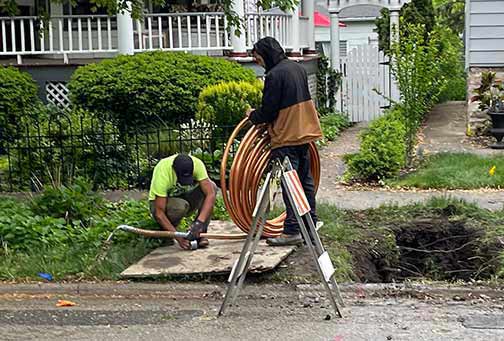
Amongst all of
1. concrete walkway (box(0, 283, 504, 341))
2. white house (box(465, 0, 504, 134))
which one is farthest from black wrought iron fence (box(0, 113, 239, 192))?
white house (box(465, 0, 504, 134))

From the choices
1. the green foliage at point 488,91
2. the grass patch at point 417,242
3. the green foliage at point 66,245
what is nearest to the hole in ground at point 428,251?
the grass patch at point 417,242

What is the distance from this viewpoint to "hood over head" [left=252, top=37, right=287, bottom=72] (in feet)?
25.6

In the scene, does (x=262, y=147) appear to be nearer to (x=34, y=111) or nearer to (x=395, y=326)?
(x=395, y=326)

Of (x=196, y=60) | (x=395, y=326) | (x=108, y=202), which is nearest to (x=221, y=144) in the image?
(x=108, y=202)

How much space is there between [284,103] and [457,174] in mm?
4741

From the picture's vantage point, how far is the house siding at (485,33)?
16.0 metres

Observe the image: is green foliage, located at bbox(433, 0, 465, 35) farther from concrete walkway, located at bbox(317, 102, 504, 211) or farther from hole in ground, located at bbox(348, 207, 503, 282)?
hole in ground, located at bbox(348, 207, 503, 282)

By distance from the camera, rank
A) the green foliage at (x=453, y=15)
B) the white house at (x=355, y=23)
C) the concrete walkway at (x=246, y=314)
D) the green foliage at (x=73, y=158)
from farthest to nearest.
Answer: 1. the green foliage at (x=453, y=15)
2. the white house at (x=355, y=23)
3. the green foliage at (x=73, y=158)
4. the concrete walkway at (x=246, y=314)

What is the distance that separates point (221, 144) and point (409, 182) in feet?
8.44

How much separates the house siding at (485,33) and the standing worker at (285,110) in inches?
362

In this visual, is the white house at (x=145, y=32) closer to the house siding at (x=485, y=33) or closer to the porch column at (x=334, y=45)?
the porch column at (x=334, y=45)

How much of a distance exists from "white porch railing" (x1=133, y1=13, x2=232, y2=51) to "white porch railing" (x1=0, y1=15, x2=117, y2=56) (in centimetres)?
68

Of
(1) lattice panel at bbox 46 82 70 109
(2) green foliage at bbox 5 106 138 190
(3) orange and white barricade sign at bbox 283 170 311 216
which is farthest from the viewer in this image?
(1) lattice panel at bbox 46 82 70 109

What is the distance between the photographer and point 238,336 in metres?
6.03
